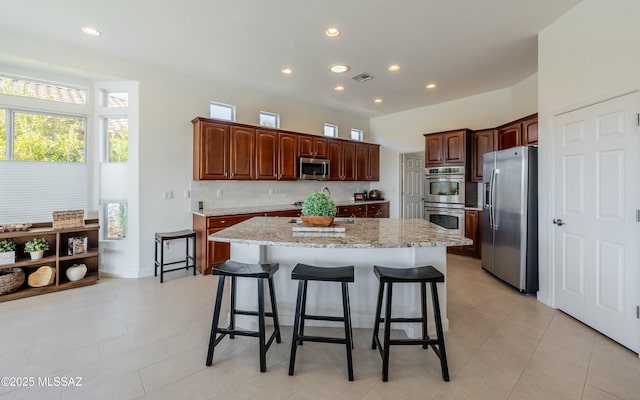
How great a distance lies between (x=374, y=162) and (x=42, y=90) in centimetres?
599

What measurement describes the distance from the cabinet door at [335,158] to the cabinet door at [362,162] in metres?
0.56

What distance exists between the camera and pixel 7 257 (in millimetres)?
3297

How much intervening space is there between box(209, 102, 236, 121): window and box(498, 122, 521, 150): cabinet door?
180 inches

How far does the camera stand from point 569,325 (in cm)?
273

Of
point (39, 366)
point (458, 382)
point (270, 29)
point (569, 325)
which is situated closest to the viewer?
point (458, 382)

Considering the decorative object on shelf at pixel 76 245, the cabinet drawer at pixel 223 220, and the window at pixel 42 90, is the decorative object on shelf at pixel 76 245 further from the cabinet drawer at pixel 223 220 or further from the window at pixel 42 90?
the window at pixel 42 90

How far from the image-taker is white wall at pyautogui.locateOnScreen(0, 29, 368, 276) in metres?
3.67

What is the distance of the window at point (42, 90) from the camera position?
3.60 m

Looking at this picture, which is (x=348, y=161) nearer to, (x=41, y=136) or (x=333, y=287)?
(x=333, y=287)

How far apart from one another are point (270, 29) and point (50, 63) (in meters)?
2.75

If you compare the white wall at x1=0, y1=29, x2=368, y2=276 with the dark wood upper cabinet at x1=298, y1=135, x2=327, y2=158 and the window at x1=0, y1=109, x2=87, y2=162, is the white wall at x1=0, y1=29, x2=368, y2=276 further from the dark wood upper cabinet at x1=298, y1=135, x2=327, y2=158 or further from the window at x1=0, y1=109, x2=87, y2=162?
the dark wood upper cabinet at x1=298, y1=135, x2=327, y2=158

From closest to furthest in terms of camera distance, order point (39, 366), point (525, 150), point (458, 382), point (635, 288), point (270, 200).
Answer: point (458, 382) < point (39, 366) < point (635, 288) < point (525, 150) < point (270, 200)

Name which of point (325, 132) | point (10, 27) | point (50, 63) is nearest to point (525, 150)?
point (325, 132)

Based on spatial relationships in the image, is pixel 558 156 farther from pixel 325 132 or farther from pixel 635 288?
pixel 325 132
